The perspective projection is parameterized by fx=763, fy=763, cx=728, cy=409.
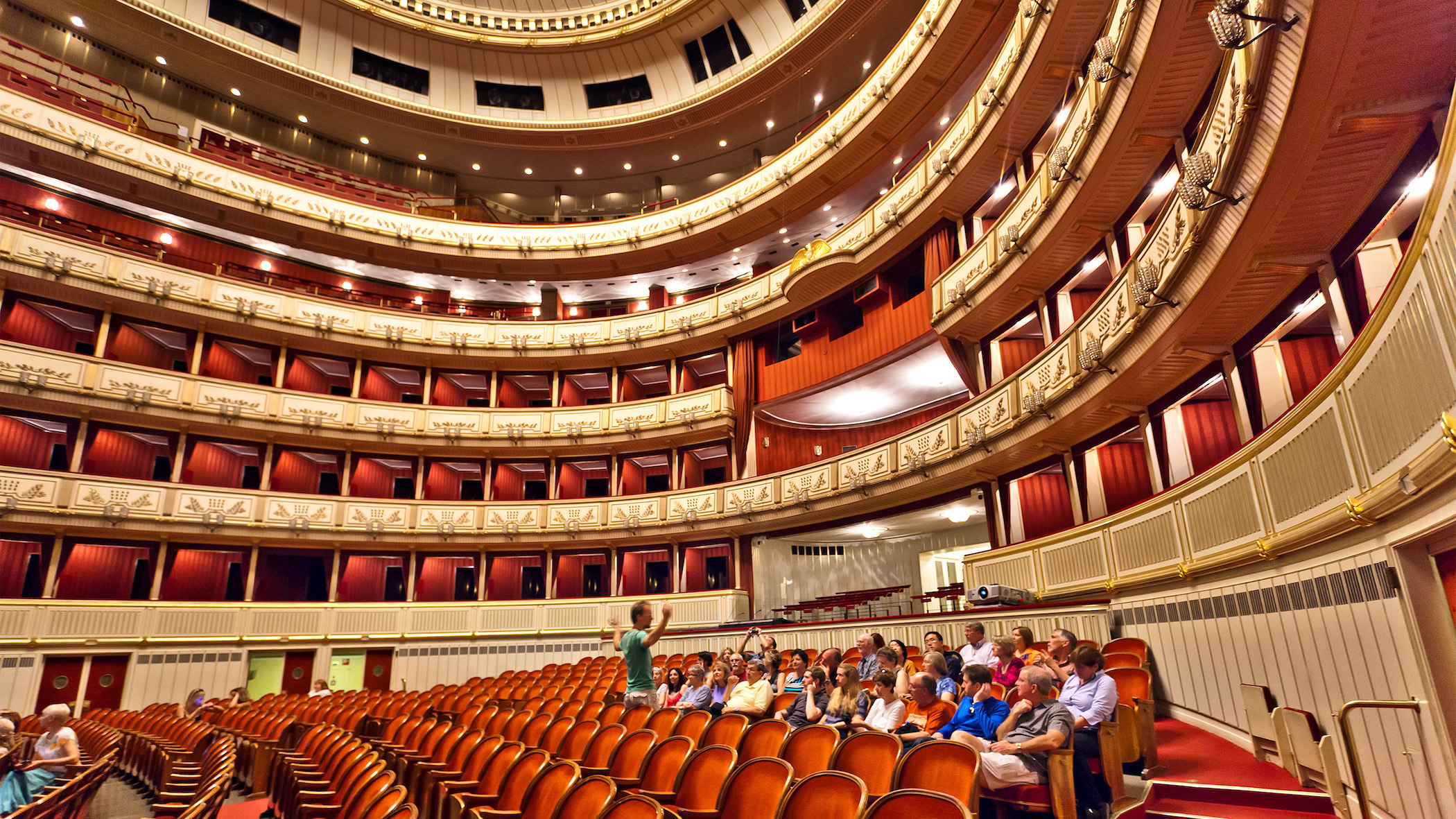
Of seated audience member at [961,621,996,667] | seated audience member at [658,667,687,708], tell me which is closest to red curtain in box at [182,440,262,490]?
seated audience member at [658,667,687,708]

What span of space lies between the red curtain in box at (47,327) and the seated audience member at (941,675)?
15.3 metres

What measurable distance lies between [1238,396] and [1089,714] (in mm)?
4164

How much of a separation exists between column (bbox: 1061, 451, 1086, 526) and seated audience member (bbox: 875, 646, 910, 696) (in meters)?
5.07

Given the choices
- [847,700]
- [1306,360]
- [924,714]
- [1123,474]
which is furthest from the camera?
[1123,474]

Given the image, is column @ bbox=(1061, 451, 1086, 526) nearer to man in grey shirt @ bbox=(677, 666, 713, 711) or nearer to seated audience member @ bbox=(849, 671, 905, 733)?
man in grey shirt @ bbox=(677, 666, 713, 711)

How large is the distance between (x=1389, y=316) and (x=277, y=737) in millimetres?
8005

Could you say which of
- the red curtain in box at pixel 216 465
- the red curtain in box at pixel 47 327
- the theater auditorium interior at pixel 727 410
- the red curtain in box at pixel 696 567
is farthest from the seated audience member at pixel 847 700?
the red curtain in box at pixel 47 327

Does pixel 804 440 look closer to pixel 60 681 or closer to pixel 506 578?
pixel 506 578

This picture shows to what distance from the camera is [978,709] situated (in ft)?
12.6

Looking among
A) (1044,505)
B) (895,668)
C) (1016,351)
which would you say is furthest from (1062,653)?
(1016,351)

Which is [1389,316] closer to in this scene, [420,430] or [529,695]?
[529,695]

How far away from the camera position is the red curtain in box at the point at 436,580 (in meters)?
15.5

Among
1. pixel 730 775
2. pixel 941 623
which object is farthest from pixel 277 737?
pixel 941 623

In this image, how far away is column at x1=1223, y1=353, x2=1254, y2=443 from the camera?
6449mm
